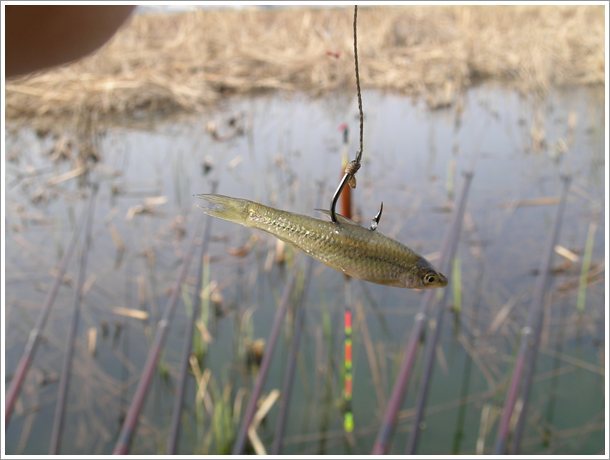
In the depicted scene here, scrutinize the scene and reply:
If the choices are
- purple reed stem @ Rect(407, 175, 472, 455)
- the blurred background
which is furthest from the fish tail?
purple reed stem @ Rect(407, 175, 472, 455)

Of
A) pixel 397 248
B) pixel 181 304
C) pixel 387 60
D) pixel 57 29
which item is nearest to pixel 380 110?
pixel 387 60

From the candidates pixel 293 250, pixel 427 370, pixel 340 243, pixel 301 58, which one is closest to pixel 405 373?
pixel 427 370

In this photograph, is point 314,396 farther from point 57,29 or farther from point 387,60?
point 387,60

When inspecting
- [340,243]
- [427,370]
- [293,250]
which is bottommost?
[427,370]

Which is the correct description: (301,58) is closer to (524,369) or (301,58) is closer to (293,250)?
(293,250)

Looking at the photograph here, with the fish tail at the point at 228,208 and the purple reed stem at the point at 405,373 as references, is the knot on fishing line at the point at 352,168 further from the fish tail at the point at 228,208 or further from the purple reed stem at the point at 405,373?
the purple reed stem at the point at 405,373

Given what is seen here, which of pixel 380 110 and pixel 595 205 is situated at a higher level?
pixel 380 110

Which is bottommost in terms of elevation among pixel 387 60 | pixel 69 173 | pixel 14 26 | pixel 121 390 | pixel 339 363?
pixel 121 390
